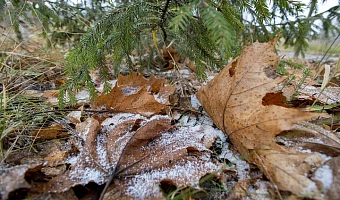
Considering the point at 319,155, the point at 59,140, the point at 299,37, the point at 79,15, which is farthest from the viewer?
the point at 299,37

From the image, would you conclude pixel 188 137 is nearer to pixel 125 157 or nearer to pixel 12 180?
pixel 125 157

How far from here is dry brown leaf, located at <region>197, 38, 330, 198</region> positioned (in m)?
0.73

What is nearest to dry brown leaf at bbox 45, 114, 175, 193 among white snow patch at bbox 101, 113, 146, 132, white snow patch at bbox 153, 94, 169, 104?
white snow patch at bbox 101, 113, 146, 132

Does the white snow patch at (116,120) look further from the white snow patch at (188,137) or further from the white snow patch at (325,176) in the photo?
the white snow patch at (325,176)

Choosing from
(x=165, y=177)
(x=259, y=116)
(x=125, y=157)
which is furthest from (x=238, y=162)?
(x=125, y=157)

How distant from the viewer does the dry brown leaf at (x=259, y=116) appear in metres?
0.73

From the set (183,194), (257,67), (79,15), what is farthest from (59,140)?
(79,15)

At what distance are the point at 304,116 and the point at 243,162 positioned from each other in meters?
0.29

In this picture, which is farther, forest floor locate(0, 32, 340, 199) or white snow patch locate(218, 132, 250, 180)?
white snow patch locate(218, 132, 250, 180)

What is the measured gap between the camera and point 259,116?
832 mm

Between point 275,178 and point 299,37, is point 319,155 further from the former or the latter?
point 299,37

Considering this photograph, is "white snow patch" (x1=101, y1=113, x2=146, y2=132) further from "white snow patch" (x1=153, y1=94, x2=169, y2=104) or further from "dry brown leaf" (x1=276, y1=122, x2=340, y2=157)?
"dry brown leaf" (x1=276, y1=122, x2=340, y2=157)

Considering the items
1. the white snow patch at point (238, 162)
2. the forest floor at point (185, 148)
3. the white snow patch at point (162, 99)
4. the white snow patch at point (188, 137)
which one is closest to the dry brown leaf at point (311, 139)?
the forest floor at point (185, 148)

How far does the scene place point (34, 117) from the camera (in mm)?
1093
